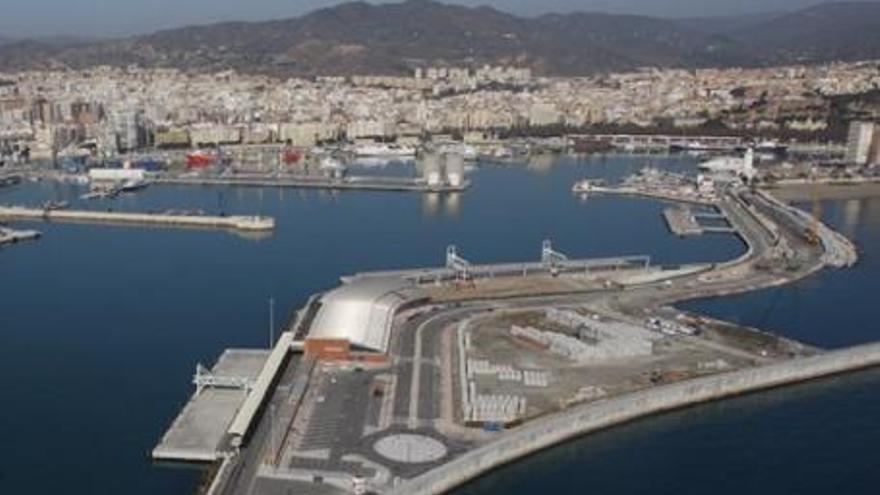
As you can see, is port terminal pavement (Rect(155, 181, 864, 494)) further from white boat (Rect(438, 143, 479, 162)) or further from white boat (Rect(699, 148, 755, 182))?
white boat (Rect(438, 143, 479, 162))

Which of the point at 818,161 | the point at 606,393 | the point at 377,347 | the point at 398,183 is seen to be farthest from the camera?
the point at 818,161

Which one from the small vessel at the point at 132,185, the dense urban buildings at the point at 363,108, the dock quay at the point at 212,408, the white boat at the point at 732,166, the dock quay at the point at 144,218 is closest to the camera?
the dock quay at the point at 212,408

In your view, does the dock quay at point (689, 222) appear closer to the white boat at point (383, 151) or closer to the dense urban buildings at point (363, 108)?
the white boat at point (383, 151)

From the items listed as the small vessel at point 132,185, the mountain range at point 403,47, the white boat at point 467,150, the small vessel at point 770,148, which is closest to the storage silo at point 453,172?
the white boat at point 467,150

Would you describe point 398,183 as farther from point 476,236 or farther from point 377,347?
point 377,347

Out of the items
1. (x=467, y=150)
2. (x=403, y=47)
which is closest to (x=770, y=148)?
(x=467, y=150)

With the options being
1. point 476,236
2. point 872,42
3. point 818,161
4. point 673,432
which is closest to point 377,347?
point 673,432
